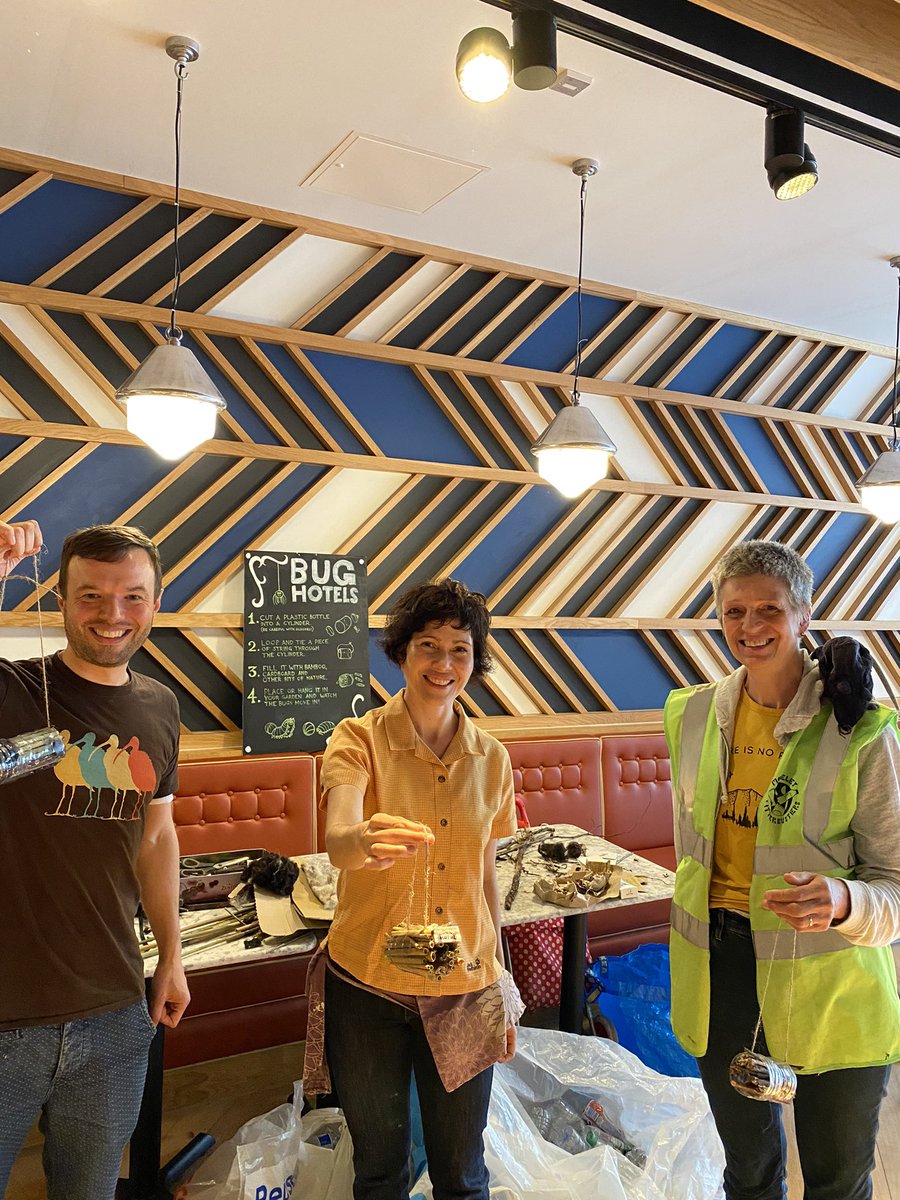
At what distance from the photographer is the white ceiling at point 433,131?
2.20 meters

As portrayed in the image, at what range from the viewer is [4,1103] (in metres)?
1.31

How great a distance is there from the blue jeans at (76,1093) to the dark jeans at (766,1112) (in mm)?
1019

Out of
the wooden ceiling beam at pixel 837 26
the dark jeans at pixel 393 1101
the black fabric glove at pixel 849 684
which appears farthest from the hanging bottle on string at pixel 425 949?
the wooden ceiling beam at pixel 837 26

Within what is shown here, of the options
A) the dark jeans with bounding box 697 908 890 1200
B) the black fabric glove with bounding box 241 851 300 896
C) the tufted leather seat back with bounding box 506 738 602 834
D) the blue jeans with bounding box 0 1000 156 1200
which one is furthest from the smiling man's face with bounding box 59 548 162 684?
the tufted leather seat back with bounding box 506 738 602 834

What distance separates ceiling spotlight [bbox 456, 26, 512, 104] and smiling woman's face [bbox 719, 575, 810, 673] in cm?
122

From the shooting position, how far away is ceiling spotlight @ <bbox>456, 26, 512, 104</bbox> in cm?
183

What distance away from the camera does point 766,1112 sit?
5.11 feet

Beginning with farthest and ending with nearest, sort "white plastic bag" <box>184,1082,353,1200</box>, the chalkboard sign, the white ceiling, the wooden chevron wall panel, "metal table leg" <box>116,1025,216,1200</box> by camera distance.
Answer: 1. the chalkboard sign
2. the wooden chevron wall panel
3. the white ceiling
4. "metal table leg" <box>116,1025,216,1200</box>
5. "white plastic bag" <box>184,1082,353,1200</box>

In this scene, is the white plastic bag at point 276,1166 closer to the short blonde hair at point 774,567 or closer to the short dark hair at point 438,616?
the short dark hair at point 438,616

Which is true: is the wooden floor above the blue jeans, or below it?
below

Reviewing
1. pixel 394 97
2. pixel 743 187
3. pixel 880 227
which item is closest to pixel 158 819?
pixel 394 97

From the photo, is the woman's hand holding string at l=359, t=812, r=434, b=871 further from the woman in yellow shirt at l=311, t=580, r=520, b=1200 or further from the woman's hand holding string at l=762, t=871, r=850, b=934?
the woman's hand holding string at l=762, t=871, r=850, b=934

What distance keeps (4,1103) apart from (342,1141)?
0.89 meters

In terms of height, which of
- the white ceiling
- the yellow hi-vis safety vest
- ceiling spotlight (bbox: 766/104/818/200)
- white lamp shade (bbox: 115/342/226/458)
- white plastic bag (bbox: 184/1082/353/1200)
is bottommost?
white plastic bag (bbox: 184/1082/353/1200)
